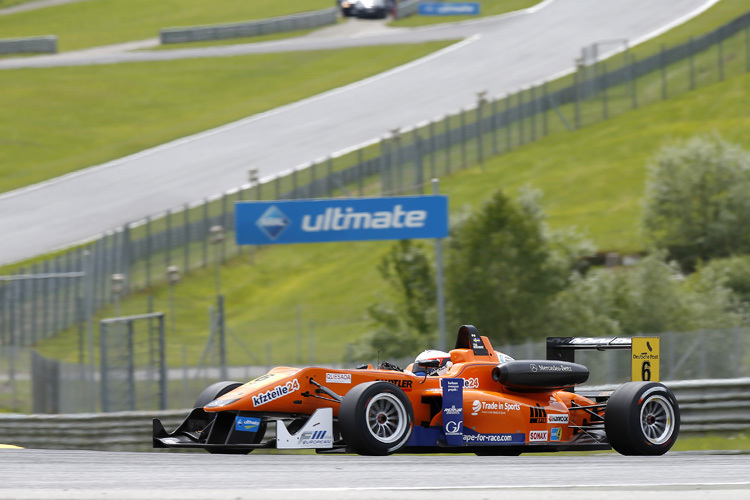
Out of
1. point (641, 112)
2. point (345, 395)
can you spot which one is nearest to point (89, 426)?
point (345, 395)

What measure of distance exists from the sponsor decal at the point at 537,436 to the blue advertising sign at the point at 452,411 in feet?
2.89

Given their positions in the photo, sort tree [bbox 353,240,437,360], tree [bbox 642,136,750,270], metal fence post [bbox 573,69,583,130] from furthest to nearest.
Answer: metal fence post [bbox 573,69,583,130] → tree [bbox 642,136,750,270] → tree [bbox 353,240,437,360]

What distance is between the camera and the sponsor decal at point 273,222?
2042 cm

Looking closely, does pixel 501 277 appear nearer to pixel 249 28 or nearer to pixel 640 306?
pixel 640 306

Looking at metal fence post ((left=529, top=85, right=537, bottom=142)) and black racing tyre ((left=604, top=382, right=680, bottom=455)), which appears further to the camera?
metal fence post ((left=529, top=85, right=537, bottom=142))

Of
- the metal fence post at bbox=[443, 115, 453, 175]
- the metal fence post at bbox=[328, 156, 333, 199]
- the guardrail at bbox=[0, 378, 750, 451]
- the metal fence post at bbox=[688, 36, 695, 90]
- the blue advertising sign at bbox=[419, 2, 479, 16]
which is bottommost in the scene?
the guardrail at bbox=[0, 378, 750, 451]

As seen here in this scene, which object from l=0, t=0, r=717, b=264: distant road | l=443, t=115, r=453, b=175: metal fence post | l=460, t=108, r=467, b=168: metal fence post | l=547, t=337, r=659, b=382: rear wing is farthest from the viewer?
l=460, t=108, r=467, b=168: metal fence post

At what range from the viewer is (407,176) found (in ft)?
124

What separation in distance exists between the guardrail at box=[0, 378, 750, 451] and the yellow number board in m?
0.98

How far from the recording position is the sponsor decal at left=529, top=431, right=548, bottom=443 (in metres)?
11.5

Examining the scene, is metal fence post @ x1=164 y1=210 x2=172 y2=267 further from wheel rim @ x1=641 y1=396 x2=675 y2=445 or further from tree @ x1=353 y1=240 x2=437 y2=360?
wheel rim @ x1=641 y1=396 x2=675 y2=445

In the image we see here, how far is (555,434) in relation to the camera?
38.4ft

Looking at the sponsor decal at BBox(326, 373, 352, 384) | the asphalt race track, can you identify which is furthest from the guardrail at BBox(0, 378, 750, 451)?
the sponsor decal at BBox(326, 373, 352, 384)

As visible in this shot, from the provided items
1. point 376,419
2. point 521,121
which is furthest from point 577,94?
point 376,419
